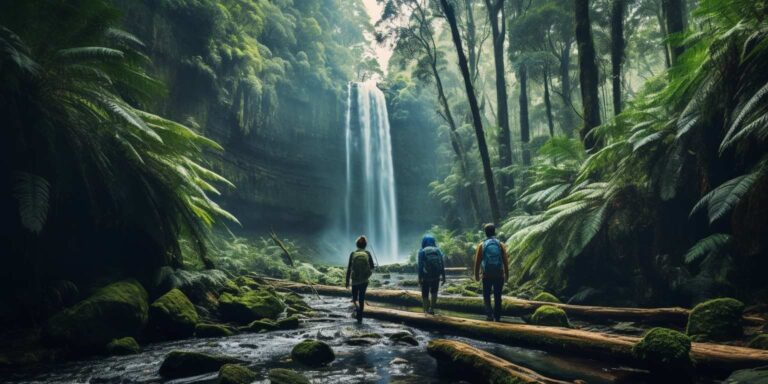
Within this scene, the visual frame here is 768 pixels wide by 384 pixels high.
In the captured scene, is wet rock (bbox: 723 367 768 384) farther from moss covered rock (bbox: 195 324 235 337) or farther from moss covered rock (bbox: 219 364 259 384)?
moss covered rock (bbox: 195 324 235 337)

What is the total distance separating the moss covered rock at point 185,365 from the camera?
177 inches

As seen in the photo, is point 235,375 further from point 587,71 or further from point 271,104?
point 271,104

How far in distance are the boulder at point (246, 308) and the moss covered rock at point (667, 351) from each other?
6063 mm

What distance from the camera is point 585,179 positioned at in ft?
34.6

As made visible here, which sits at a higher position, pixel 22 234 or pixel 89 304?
pixel 22 234

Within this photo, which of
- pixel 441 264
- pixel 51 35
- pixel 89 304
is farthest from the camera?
pixel 441 264

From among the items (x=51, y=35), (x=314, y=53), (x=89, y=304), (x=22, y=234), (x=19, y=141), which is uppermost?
(x=314, y=53)

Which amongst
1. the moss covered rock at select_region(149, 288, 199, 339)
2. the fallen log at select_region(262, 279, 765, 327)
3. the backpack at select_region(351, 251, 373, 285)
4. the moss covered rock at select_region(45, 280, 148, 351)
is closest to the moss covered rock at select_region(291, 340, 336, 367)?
the moss covered rock at select_region(149, 288, 199, 339)

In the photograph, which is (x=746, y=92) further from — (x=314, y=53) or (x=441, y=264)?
(x=314, y=53)

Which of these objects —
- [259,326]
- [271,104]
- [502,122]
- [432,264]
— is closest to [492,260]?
[432,264]

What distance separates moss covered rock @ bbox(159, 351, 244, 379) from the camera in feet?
14.8

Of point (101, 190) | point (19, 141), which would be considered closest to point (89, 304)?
point (101, 190)

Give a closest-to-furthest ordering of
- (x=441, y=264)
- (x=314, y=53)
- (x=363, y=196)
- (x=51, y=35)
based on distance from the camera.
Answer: (x=51, y=35) → (x=441, y=264) → (x=314, y=53) → (x=363, y=196)

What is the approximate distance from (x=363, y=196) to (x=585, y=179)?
24.8m
